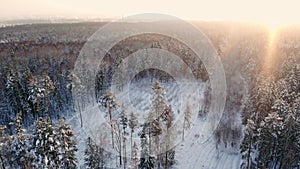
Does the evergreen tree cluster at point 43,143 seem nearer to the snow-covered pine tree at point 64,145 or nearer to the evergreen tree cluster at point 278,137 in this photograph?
the snow-covered pine tree at point 64,145

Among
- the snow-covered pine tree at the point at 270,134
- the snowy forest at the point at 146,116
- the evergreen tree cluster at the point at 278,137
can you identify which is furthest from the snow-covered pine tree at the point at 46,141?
the snow-covered pine tree at the point at 270,134

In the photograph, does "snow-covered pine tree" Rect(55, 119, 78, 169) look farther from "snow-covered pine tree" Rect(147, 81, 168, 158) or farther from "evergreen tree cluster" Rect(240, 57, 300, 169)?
"evergreen tree cluster" Rect(240, 57, 300, 169)

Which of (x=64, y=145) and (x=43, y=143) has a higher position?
(x=43, y=143)

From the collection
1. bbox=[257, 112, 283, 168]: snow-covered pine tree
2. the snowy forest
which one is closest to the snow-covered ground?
the snowy forest

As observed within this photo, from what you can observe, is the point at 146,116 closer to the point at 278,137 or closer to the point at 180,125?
the point at 180,125

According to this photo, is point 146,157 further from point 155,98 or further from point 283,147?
point 283,147

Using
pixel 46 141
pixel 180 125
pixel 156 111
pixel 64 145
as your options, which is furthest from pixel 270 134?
pixel 46 141

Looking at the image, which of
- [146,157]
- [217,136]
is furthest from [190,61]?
[146,157]
